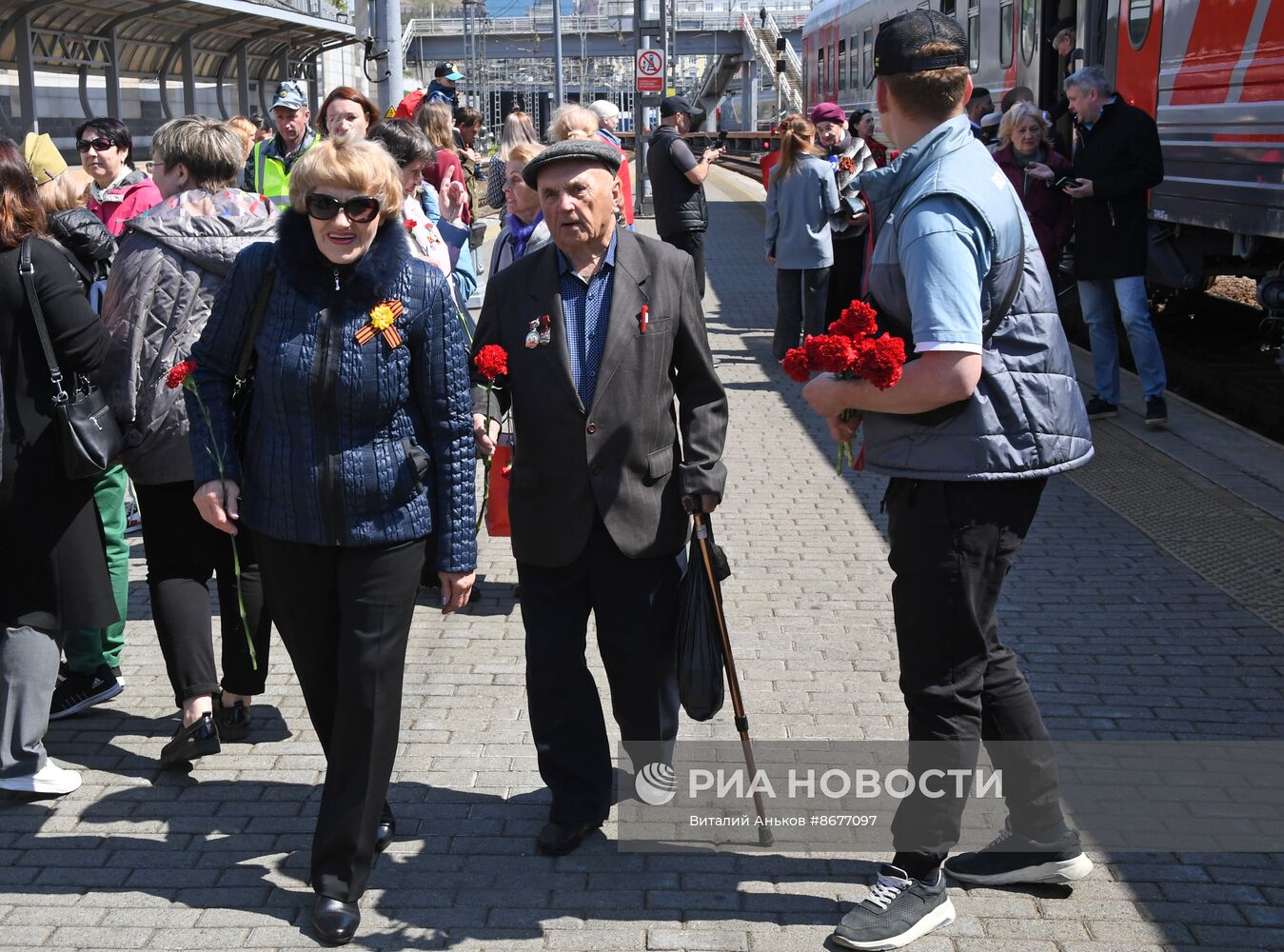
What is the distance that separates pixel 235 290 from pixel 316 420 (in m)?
0.42

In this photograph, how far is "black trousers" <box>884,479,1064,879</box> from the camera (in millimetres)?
3527

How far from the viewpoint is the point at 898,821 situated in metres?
3.71

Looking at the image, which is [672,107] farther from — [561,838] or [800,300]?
[561,838]

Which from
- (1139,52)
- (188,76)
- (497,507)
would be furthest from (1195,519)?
(188,76)

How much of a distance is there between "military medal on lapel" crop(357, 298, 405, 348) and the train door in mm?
8703

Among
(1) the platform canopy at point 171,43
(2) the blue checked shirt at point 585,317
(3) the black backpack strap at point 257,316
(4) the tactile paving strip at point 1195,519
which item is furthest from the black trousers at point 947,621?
(1) the platform canopy at point 171,43

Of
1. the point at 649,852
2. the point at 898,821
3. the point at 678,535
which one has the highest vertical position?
the point at 678,535

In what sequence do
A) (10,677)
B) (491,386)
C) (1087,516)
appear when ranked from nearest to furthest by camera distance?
(491,386), (10,677), (1087,516)

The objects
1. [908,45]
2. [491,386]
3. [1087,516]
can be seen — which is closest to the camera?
[908,45]

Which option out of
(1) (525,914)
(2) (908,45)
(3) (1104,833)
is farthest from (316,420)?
(3) (1104,833)

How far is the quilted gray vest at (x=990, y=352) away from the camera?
3.43 metres

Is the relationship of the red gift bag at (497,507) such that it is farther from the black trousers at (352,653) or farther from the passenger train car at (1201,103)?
the passenger train car at (1201,103)

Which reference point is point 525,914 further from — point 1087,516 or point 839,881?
point 1087,516

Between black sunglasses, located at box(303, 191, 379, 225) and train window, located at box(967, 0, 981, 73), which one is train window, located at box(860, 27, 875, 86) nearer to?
train window, located at box(967, 0, 981, 73)
